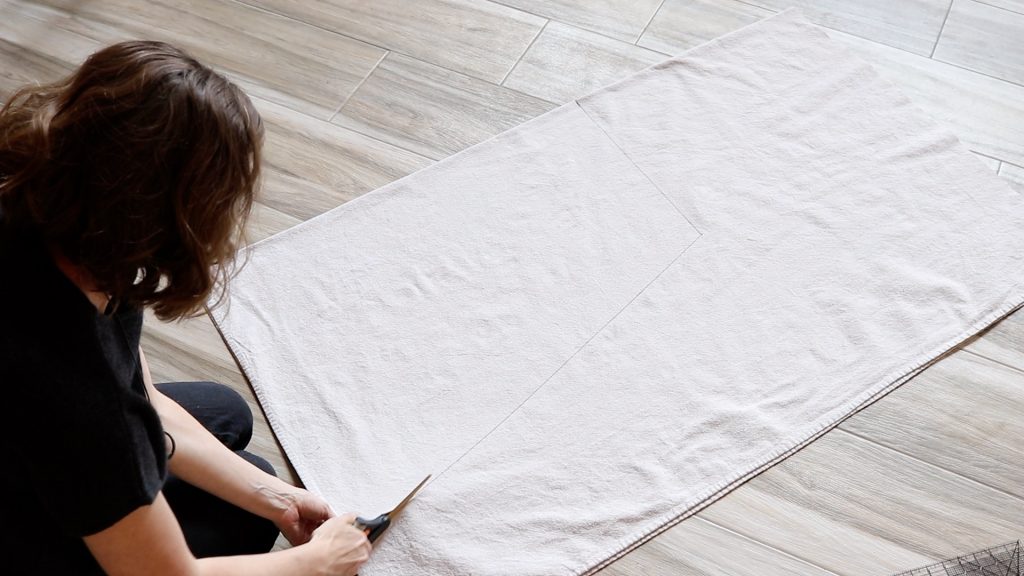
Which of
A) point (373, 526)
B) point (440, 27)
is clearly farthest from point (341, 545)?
point (440, 27)

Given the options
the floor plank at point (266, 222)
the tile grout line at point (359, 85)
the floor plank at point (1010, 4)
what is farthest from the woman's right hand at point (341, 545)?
the floor plank at point (1010, 4)

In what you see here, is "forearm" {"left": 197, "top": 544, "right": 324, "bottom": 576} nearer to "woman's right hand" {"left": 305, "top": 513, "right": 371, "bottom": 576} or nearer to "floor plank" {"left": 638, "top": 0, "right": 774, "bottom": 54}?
"woman's right hand" {"left": 305, "top": 513, "right": 371, "bottom": 576}

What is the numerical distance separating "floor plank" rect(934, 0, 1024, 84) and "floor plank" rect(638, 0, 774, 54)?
36 cm

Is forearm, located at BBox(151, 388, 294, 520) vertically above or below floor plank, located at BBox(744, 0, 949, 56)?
below

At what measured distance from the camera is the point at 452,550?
51.6 inches

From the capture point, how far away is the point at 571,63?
188cm

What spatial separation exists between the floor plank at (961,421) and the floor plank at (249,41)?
1.09 metres

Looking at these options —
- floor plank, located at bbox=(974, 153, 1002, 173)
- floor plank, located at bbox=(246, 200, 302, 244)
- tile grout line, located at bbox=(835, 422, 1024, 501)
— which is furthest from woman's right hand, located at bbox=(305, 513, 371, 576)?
floor plank, located at bbox=(974, 153, 1002, 173)

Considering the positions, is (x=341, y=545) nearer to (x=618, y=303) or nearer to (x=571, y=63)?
(x=618, y=303)

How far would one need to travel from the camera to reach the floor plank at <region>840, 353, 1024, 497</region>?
1404 millimetres

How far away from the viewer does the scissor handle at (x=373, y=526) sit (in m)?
1.25

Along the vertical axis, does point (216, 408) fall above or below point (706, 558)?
above

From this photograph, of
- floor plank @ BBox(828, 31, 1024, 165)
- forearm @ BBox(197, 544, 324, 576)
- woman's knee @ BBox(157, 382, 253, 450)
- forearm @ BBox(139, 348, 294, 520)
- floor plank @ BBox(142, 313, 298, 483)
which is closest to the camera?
forearm @ BBox(197, 544, 324, 576)

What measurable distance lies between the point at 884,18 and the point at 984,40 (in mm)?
194
